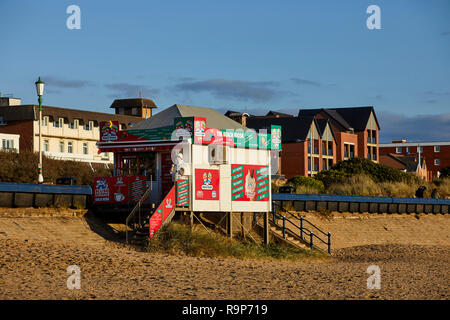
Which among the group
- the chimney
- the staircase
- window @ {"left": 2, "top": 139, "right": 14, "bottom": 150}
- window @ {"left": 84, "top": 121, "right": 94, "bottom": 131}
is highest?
the chimney

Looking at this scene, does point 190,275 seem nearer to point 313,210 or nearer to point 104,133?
point 104,133

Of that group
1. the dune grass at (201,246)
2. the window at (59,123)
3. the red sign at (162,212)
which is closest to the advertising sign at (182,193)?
the red sign at (162,212)

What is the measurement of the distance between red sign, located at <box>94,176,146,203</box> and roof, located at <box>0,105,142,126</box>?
4078 centimetres

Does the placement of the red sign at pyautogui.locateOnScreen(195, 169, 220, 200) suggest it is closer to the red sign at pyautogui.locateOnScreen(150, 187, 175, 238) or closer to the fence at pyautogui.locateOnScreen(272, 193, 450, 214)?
the red sign at pyautogui.locateOnScreen(150, 187, 175, 238)

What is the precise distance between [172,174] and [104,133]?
345cm

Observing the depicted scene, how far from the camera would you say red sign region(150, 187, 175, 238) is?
24.9 m

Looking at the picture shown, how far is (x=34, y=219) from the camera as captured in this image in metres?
25.7

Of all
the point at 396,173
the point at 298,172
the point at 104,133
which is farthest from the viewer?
the point at 298,172

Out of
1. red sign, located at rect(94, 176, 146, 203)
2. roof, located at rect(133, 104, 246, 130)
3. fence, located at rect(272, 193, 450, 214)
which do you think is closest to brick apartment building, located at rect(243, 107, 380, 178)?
fence, located at rect(272, 193, 450, 214)

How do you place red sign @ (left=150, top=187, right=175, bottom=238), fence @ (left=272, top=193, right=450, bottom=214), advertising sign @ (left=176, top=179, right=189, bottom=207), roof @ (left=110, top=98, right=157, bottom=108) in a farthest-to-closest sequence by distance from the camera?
roof @ (left=110, top=98, right=157, bottom=108) → fence @ (left=272, top=193, right=450, bottom=214) → advertising sign @ (left=176, top=179, right=189, bottom=207) → red sign @ (left=150, top=187, right=175, bottom=238)

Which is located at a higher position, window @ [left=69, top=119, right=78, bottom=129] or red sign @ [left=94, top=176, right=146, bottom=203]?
window @ [left=69, top=119, right=78, bottom=129]

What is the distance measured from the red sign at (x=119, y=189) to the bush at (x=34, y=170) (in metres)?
8.61
